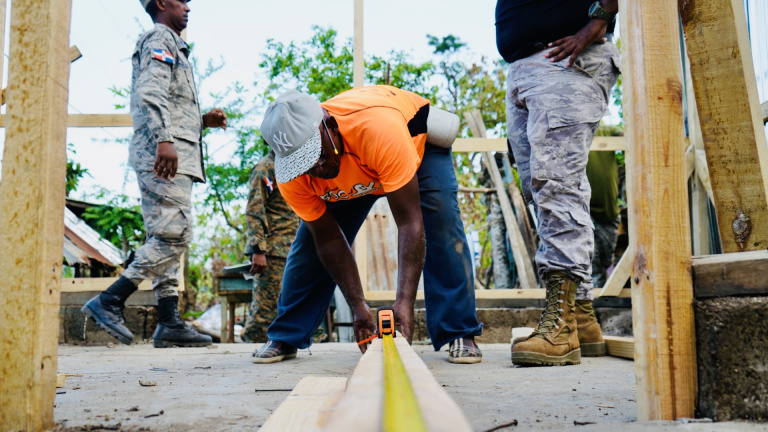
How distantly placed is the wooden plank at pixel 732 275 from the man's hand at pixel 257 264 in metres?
4.44

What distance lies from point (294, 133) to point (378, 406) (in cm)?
164

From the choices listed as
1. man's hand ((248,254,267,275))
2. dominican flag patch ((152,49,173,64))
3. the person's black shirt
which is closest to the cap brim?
the person's black shirt

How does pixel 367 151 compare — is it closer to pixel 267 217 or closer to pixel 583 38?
pixel 583 38

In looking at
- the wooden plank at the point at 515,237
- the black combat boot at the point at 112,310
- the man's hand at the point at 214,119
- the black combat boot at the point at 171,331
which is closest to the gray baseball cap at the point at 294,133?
the black combat boot at the point at 112,310

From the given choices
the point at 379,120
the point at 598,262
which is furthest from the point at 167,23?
the point at 598,262

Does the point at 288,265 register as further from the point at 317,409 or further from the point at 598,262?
the point at 598,262

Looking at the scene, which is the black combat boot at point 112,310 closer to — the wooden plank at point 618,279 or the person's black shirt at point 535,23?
the person's black shirt at point 535,23

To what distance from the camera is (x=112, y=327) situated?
408cm

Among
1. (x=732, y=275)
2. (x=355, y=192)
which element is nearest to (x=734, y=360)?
(x=732, y=275)

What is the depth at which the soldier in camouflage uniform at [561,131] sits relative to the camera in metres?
2.72

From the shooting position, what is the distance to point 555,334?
2.71m

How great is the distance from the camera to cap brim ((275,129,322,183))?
7.86 ft

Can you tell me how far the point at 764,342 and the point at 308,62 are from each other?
435 inches

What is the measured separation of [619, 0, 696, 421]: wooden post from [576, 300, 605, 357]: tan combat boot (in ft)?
5.26
